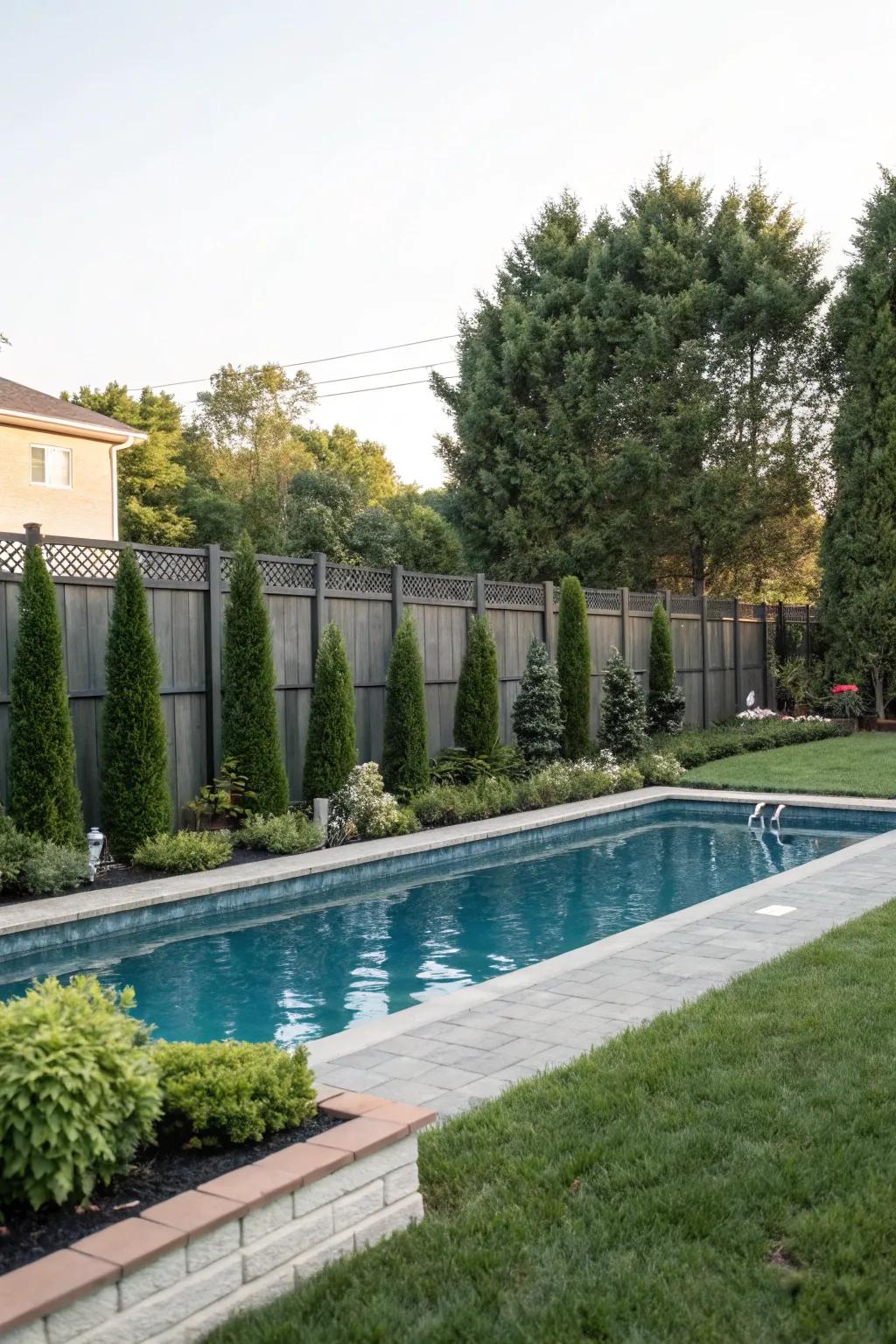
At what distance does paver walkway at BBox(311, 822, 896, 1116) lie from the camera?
4426 millimetres

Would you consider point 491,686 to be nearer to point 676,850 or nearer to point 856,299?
point 676,850

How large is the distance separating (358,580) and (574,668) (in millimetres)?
4300

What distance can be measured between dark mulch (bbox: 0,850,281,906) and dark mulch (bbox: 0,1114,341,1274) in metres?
5.56

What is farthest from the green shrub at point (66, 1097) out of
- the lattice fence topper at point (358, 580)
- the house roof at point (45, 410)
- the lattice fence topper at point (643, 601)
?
the house roof at point (45, 410)

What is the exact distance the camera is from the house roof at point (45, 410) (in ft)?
70.2

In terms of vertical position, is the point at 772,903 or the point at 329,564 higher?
the point at 329,564

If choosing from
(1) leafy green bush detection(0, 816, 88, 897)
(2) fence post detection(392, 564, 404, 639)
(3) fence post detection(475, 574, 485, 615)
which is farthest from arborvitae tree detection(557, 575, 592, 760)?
(1) leafy green bush detection(0, 816, 88, 897)

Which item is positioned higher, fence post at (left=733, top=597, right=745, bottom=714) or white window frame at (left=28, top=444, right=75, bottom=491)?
white window frame at (left=28, top=444, right=75, bottom=491)

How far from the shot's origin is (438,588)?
547 inches

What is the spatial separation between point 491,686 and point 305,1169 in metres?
11.1

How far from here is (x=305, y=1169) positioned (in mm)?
2783

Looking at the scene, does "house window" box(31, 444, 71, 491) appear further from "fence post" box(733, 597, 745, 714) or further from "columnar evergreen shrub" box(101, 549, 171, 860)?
"columnar evergreen shrub" box(101, 549, 171, 860)

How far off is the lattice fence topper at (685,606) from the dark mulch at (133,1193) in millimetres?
17136

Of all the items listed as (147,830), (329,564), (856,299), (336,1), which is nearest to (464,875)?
(147,830)
